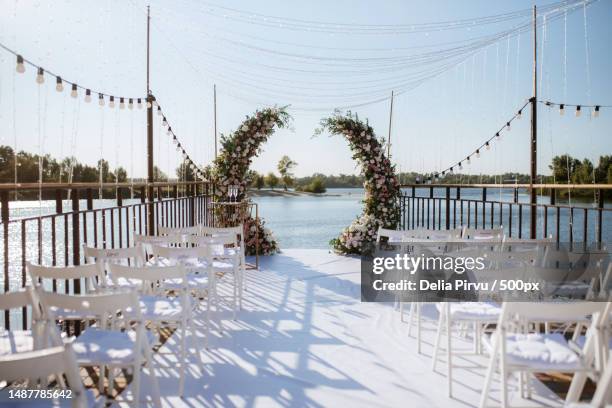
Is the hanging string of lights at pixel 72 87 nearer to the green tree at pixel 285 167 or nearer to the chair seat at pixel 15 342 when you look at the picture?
the chair seat at pixel 15 342

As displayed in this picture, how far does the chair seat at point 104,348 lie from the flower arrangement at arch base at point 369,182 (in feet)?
18.8

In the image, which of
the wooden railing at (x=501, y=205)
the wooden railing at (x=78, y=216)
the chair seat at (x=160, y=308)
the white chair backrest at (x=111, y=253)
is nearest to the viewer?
the chair seat at (x=160, y=308)

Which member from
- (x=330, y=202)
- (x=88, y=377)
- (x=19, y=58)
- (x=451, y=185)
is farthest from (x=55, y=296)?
(x=330, y=202)

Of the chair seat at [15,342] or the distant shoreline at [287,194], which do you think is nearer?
the chair seat at [15,342]

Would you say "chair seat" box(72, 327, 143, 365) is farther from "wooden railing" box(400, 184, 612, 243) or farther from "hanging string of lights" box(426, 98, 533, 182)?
"hanging string of lights" box(426, 98, 533, 182)

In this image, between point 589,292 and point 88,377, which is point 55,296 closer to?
point 88,377

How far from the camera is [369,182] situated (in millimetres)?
8258

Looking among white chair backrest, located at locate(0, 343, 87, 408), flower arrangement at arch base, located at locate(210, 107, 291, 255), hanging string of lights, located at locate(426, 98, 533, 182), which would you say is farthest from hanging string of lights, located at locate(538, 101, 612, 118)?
white chair backrest, located at locate(0, 343, 87, 408)

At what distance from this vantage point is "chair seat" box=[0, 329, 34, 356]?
7.97 ft

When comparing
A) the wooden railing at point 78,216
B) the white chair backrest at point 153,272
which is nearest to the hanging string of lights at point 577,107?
the wooden railing at point 78,216

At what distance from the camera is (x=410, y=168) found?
29.7ft

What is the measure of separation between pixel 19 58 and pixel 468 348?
4.03 m

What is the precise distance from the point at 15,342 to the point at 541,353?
2.58 metres

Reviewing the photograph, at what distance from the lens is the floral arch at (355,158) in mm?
8164
